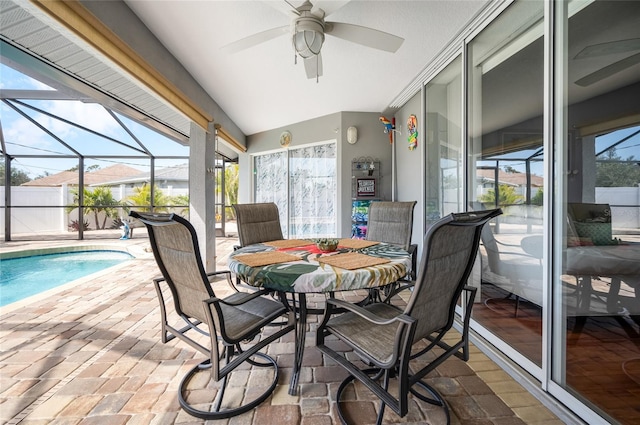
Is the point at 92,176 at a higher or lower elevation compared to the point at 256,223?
higher

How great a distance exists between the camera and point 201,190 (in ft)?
12.0

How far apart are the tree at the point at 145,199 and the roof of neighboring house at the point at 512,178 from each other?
28.7ft

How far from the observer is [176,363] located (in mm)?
1828

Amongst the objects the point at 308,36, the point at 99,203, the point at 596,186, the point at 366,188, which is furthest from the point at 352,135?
the point at 99,203

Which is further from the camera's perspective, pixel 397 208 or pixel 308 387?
pixel 397 208

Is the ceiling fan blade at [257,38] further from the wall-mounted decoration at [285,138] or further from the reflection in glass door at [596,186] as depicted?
A: the wall-mounted decoration at [285,138]

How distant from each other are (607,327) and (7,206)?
11872mm

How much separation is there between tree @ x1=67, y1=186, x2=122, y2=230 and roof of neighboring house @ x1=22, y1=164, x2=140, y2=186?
361 mm

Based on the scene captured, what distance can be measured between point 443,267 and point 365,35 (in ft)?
5.68

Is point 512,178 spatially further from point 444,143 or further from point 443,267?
point 443,267

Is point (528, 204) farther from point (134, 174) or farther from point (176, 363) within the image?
point (134, 174)

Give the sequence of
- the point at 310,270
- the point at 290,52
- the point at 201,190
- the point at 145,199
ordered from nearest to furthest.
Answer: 1. the point at 310,270
2. the point at 290,52
3. the point at 201,190
4. the point at 145,199

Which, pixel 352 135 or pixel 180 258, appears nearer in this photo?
pixel 180 258

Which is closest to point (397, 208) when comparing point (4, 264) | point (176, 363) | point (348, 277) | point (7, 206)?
point (348, 277)
